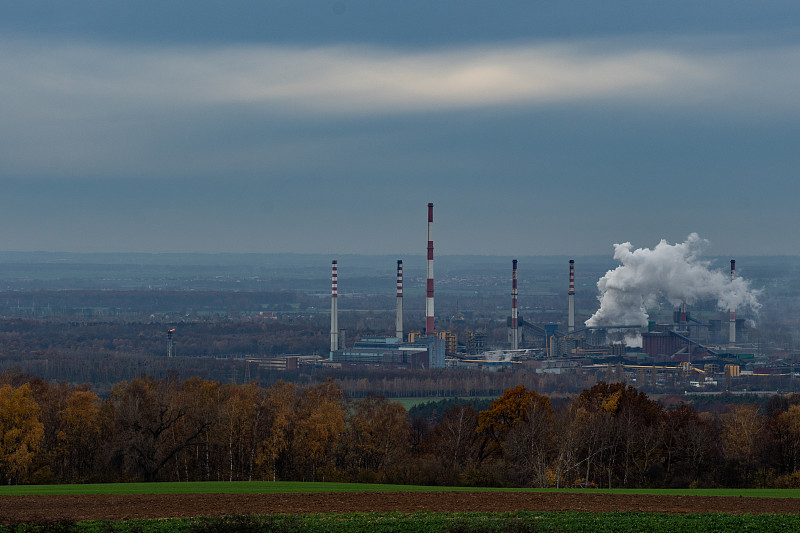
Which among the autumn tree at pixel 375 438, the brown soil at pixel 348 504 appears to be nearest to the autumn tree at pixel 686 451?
the autumn tree at pixel 375 438

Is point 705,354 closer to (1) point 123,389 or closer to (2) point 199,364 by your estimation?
(2) point 199,364

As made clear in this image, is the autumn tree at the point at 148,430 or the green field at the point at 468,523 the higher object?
the green field at the point at 468,523

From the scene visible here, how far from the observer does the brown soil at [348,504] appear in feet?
89.4

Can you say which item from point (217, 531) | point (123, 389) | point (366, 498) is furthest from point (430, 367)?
point (217, 531)

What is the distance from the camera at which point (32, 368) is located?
118 meters

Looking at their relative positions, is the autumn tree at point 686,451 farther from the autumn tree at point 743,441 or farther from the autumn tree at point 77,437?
the autumn tree at point 77,437

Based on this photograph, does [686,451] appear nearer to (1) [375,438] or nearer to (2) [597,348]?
(1) [375,438]

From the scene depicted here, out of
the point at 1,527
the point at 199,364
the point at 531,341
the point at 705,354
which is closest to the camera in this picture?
the point at 1,527

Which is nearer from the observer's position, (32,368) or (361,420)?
(361,420)

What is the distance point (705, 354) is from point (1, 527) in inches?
4946

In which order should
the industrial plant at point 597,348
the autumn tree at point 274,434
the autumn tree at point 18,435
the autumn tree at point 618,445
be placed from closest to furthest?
the autumn tree at point 18,435
the autumn tree at point 618,445
the autumn tree at point 274,434
the industrial plant at point 597,348

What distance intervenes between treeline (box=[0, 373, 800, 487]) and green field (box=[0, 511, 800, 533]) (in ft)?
44.6

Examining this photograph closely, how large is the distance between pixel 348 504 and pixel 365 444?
18.3 meters

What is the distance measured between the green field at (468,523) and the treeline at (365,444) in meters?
13.6
